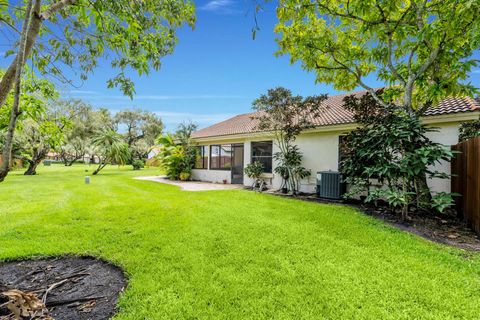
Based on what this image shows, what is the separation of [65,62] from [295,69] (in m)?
8.10

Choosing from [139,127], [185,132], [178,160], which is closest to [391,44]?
[178,160]

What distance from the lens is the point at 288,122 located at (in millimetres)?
9570

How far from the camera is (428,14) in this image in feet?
22.3

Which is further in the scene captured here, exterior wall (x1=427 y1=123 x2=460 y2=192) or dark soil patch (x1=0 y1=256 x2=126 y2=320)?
exterior wall (x1=427 y1=123 x2=460 y2=192)

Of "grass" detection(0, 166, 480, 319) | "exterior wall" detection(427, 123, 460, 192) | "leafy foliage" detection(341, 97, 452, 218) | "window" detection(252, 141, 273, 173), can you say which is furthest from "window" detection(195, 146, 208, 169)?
"exterior wall" detection(427, 123, 460, 192)

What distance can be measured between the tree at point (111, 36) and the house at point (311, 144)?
678 centimetres

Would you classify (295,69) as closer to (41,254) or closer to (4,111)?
(4,111)

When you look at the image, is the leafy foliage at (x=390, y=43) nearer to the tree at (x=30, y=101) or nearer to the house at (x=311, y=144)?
the house at (x=311, y=144)

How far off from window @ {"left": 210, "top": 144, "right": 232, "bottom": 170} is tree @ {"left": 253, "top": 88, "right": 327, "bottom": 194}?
436 cm

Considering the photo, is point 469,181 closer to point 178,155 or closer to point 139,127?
point 178,155

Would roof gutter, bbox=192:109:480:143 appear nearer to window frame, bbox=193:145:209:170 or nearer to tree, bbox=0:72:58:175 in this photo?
window frame, bbox=193:145:209:170

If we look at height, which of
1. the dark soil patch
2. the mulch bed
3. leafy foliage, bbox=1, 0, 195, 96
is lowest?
the dark soil patch

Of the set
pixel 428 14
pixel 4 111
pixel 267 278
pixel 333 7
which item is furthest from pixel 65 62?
pixel 428 14

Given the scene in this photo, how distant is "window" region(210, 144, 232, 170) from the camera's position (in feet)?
47.7
